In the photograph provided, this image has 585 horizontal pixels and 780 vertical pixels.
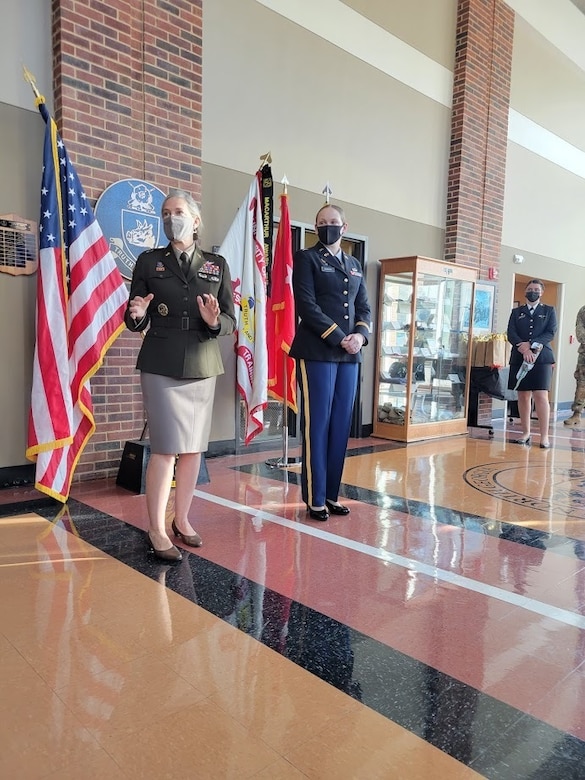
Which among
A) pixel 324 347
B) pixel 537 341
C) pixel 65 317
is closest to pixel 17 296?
pixel 65 317

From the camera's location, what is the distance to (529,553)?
2.92 m

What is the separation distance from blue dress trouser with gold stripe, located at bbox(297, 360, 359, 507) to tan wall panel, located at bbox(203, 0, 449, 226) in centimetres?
240

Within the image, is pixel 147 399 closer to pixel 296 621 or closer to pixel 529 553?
pixel 296 621

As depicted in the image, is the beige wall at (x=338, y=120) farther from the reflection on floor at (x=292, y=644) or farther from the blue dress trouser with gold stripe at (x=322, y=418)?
the blue dress trouser with gold stripe at (x=322, y=418)

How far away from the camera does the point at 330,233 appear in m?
3.27

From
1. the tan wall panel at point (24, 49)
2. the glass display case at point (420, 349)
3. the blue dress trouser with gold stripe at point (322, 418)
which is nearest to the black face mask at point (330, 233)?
the blue dress trouser with gold stripe at point (322, 418)

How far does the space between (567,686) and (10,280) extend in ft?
11.7

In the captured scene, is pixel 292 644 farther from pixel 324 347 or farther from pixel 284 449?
pixel 284 449

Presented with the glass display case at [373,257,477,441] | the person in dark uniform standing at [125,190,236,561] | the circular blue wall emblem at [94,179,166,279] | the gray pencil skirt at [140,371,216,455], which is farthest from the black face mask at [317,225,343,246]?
the glass display case at [373,257,477,441]

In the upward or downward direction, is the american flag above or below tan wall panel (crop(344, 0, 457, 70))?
below

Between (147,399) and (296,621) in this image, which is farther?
(147,399)

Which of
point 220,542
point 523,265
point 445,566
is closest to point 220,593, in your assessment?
point 220,542

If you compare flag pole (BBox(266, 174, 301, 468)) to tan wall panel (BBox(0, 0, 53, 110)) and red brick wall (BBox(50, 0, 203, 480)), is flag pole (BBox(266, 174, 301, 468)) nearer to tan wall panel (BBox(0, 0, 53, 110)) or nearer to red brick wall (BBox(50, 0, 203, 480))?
red brick wall (BBox(50, 0, 203, 480))

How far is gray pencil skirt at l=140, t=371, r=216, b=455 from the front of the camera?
102 inches
